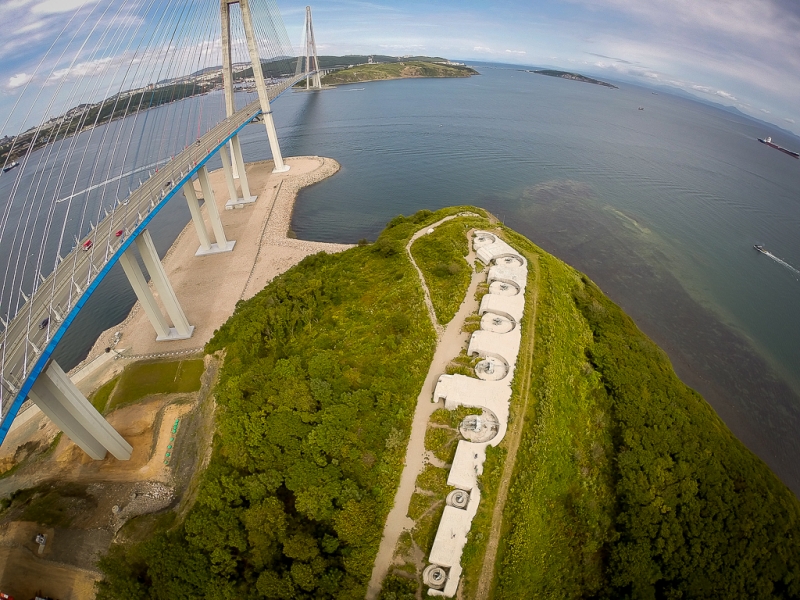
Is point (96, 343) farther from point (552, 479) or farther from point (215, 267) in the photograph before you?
point (552, 479)

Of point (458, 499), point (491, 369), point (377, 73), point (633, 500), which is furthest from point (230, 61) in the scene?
point (377, 73)

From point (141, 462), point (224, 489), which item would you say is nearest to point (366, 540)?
point (224, 489)

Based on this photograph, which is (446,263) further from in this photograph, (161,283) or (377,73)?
(377,73)

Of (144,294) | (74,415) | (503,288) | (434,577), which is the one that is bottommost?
(434,577)

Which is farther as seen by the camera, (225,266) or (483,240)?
(225,266)

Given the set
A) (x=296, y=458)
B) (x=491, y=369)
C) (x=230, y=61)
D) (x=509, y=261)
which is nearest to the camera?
(x=296, y=458)

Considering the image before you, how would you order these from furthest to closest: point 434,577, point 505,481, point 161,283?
point 161,283
point 505,481
point 434,577
